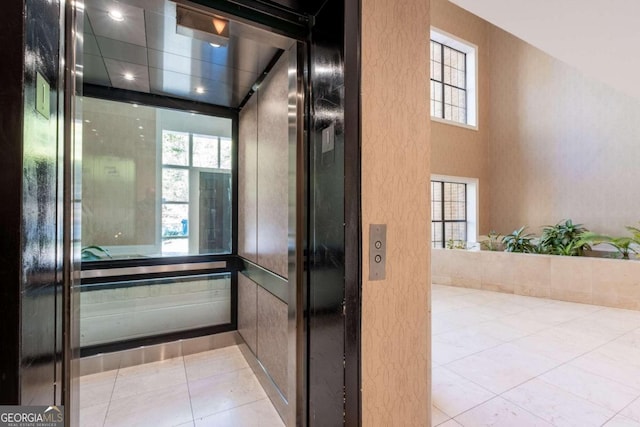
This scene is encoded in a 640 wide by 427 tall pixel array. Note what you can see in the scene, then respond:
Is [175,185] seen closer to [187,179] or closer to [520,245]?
[187,179]

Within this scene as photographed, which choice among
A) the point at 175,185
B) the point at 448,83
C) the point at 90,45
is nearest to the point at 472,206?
the point at 448,83

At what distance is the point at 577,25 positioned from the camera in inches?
91.3

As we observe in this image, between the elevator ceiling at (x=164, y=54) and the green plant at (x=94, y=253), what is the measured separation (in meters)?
1.51

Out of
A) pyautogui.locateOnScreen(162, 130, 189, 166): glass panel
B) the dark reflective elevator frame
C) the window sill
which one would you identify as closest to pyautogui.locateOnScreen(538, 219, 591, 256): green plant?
the window sill

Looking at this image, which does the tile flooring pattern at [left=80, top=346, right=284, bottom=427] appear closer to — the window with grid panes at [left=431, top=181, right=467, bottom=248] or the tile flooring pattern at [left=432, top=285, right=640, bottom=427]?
the tile flooring pattern at [left=432, top=285, right=640, bottom=427]

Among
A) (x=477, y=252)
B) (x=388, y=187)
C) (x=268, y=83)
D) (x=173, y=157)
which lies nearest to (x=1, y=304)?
(x=388, y=187)

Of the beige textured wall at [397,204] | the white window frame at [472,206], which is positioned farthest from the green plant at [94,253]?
the white window frame at [472,206]

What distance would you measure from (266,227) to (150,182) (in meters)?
1.58

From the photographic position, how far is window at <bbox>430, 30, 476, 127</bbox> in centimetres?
760

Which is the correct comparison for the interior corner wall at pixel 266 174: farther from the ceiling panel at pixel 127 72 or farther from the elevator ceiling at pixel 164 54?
the ceiling panel at pixel 127 72

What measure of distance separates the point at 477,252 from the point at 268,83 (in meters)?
4.61

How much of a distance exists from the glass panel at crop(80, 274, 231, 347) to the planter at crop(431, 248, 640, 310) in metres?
4.13

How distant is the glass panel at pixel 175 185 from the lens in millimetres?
3156

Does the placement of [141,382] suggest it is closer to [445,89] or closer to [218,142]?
[218,142]
